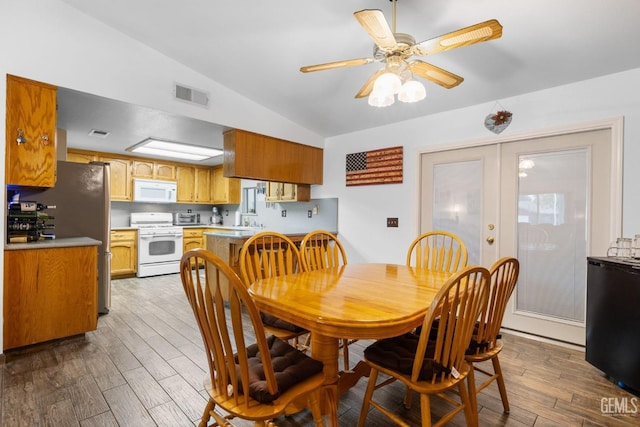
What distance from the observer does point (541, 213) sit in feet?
9.05

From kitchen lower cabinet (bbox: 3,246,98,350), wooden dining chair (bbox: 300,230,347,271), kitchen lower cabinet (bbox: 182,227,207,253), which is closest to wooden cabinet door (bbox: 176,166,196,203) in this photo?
kitchen lower cabinet (bbox: 182,227,207,253)

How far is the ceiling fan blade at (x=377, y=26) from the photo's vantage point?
1.30 metres

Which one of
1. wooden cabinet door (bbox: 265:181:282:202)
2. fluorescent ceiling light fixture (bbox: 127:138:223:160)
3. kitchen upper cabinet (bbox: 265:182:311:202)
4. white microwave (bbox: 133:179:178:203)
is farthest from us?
white microwave (bbox: 133:179:178:203)

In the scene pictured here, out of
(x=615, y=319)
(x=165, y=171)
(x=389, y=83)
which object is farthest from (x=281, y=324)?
(x=165, y=171)

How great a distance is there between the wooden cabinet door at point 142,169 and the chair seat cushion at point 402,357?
5286 mm

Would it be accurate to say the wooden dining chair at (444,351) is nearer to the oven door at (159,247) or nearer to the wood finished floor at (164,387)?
the wood finished floor at (164,387)

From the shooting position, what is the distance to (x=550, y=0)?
5.71ft

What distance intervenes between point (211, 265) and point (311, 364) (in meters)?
0.60

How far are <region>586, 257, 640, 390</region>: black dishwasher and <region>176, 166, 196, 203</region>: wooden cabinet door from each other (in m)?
5.92

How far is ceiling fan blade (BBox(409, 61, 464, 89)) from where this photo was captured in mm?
→ 1768

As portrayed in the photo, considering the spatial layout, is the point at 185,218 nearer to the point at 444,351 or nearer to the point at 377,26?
the point at 377,26

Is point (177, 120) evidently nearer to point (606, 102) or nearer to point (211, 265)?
point (211, 265)

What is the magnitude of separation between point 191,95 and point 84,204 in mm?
1593

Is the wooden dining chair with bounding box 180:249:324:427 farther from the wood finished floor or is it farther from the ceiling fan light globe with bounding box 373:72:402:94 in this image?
the ceiling fan light globe with bounding box 373:72:402:94
